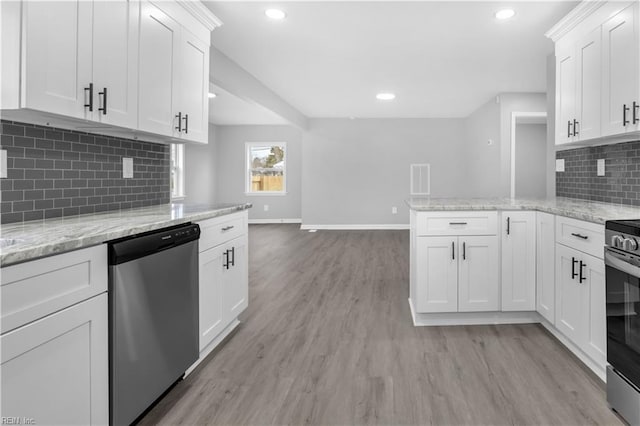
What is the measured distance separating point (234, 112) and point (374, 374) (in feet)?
21.4

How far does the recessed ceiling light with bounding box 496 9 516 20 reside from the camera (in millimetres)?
2928

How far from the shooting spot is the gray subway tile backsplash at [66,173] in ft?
5.49

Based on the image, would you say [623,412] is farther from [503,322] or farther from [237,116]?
[237,116]

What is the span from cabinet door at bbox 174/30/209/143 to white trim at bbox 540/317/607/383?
276 centimetres

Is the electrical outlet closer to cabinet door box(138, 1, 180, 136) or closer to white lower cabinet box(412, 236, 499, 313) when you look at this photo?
white lower cabinet box(412, 236, 499, 313)

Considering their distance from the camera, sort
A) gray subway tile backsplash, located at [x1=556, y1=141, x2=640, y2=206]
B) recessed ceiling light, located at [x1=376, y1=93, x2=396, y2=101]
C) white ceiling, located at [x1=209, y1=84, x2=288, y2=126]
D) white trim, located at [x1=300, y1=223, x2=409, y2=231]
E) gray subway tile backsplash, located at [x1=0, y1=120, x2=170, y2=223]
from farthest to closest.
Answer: white trim, located at [x1=300, y1=223, x2=409, y2=231] → white ceiling, located at [x1=209, y1=84, x2=288, y2=126] → recessed ceiling light, located at [x1=376, y1=93, x2=396, y2=101] → gray subway tile backsplash, located at [x1=556, y1=141, x2=640, y2=206] → gray subway tile backsplash, located at [x1=0, y1=120, x2=170, y2=223]

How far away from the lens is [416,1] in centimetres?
278

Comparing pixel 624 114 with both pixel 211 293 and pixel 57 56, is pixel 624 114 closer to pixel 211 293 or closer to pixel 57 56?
pixel 211 293

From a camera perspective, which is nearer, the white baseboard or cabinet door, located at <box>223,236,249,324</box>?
the white baseboard

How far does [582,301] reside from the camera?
2.11 meters

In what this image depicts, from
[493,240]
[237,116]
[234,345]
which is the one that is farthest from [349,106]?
[234,345]

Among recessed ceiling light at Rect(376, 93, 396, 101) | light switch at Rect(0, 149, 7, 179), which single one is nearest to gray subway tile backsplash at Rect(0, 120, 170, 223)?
light switch at Rect(0, 149, 7, 179)

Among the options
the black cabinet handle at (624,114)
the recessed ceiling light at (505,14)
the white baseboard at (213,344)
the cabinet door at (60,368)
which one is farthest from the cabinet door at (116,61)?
the black cabinet handle at (624,114)

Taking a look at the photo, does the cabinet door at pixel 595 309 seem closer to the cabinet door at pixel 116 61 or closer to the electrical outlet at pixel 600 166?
the electrical outlet at pixel 600 166
